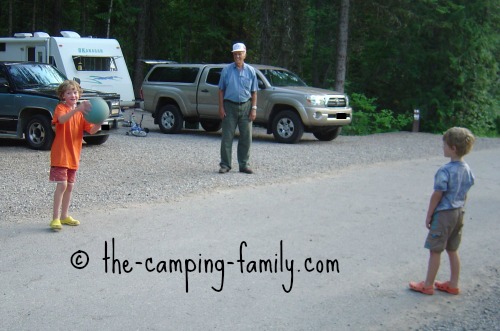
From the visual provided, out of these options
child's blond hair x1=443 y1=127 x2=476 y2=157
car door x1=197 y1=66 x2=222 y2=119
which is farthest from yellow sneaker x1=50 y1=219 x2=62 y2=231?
car door x1=197 y1=66 x2=222 y2=119

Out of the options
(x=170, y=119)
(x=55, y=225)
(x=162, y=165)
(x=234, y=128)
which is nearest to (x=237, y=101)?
(x=234, y=128)

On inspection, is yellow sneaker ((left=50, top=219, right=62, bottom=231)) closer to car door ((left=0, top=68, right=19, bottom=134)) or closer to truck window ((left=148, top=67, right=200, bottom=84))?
car door ((left=0, top=68, right=19, bottom=134))

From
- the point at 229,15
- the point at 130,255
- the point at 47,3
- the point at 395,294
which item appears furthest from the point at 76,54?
the point at 47,3

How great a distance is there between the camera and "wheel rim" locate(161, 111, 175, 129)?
1891 centimetres

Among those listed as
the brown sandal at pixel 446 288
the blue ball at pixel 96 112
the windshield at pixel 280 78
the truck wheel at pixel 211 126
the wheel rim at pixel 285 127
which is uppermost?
the windshield at pixel 280 78

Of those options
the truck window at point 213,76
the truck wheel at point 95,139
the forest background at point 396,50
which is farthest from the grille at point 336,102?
the truck wheel at point 95,139

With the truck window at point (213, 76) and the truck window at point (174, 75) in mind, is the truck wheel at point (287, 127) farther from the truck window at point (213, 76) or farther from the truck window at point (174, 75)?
the truck window at point (174, 75)

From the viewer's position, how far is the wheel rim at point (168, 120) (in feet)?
62.0

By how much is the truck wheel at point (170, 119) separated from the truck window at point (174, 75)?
79cm

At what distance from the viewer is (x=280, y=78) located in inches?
697

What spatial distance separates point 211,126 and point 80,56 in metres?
5.43

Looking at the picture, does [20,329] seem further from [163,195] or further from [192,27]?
[192,27]

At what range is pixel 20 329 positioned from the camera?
4.65 m

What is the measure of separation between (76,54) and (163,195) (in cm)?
1380
